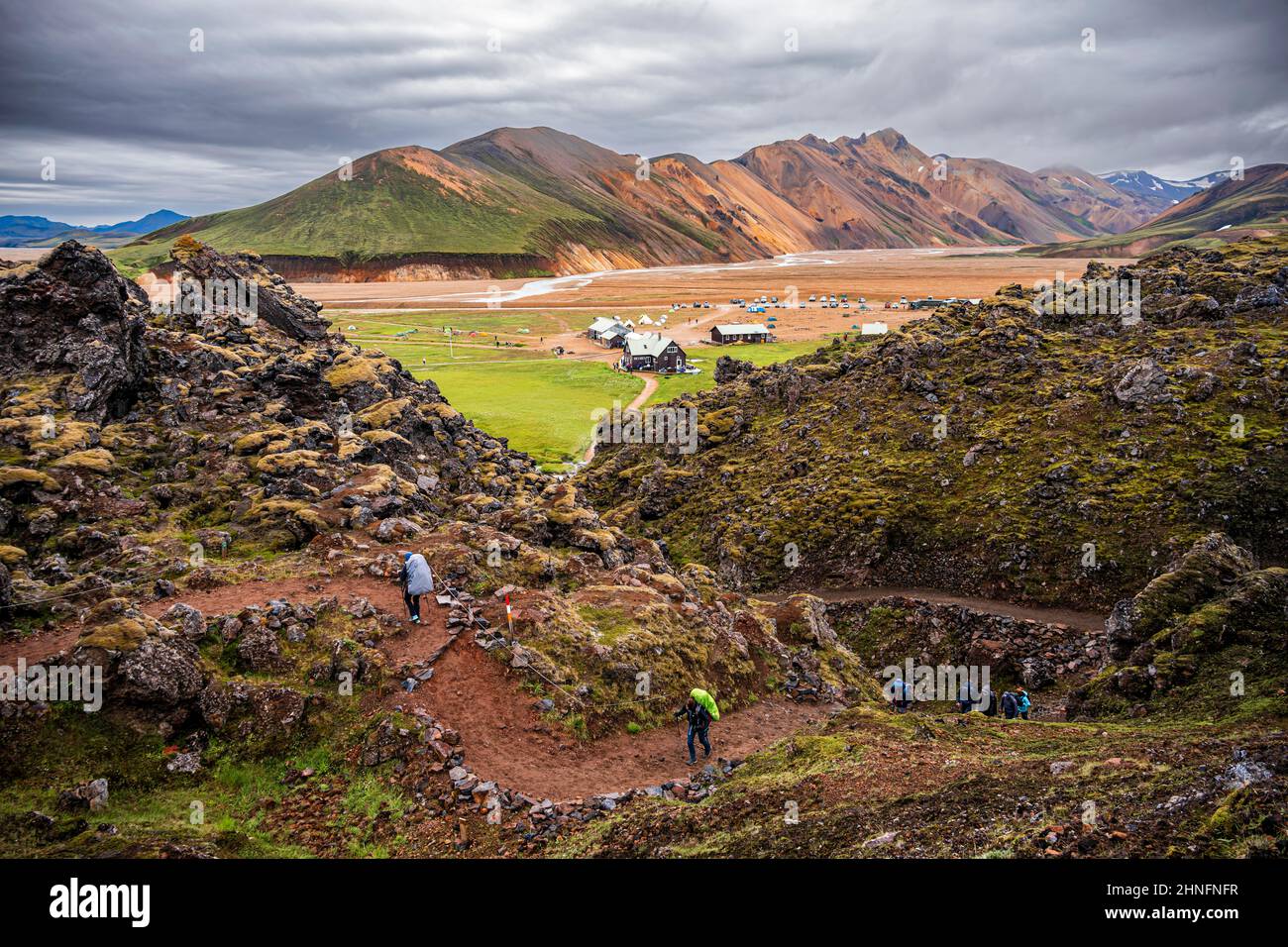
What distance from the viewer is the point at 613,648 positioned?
23.6 metres

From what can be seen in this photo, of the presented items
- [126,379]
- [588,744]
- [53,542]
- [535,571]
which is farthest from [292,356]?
[588,744]

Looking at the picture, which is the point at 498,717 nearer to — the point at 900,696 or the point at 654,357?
the point at 900,696

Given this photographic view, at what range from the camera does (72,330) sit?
115ft

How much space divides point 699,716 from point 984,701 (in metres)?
15.3

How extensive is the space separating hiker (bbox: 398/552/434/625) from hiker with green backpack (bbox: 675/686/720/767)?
8.99m

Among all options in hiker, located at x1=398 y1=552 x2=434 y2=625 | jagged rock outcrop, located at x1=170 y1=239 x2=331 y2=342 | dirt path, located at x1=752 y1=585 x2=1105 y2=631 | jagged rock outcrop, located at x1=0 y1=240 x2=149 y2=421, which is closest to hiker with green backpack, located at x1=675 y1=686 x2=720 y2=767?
hiker, located at x1=398 y1=552 x2=434 y2=625

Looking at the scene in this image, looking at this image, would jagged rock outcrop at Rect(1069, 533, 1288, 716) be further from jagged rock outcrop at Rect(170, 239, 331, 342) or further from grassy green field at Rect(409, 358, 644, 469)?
jagged rock outcrop at Rect(170, 239, 331, 342)

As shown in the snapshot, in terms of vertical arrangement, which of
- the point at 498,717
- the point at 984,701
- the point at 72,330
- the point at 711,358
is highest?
the point at 711,358

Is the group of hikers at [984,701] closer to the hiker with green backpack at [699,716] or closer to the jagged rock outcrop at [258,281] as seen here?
the hiker with green backpack at [699,716]

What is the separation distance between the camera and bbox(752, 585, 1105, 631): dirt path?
36.1m

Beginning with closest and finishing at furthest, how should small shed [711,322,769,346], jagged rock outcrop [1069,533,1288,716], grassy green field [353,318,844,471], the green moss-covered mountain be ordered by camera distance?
jagged rock outcrop [1069,533,1288,716], the green moss-covered mountain, grassy green field [353,318,844,471], small shed [711,322,769,346]

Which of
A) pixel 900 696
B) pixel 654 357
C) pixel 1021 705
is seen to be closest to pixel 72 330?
pixel 900 696

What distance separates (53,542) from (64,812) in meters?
14.7
